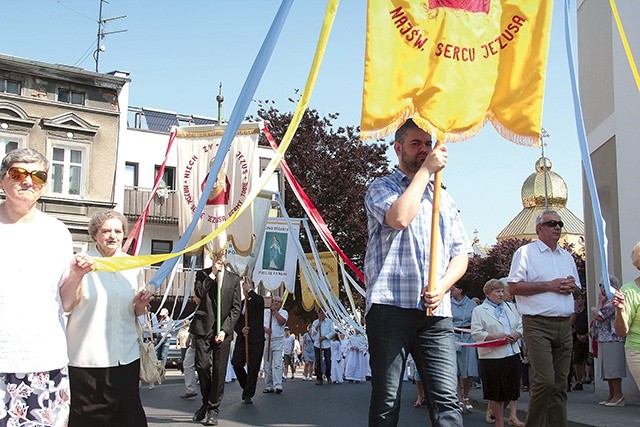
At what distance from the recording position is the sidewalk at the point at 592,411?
10.2m

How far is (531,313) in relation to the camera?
288 inches

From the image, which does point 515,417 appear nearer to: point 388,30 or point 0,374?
point 388,30

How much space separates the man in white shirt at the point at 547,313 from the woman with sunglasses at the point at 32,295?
402cm

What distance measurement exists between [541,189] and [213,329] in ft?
241

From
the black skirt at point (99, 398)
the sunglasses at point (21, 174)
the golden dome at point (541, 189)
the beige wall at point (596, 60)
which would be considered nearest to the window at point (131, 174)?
the beige wall at point (596, 60)

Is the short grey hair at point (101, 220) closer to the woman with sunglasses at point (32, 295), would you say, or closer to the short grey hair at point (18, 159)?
the woman with sunglasses at point (32, 295)

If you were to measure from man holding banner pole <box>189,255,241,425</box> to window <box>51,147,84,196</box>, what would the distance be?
24.5m

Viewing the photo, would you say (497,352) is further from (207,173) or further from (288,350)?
(288,350)

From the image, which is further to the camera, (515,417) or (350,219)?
(350,219)

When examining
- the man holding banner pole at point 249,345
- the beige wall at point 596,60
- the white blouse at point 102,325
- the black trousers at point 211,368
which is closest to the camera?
the white blouse at point 102,325

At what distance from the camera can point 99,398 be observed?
548 cm

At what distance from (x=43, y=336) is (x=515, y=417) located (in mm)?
7780

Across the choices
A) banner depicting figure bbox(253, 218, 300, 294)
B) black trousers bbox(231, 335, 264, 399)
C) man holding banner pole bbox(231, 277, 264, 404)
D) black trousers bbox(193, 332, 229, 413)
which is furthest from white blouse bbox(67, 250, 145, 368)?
banner depicting figure bbox(253, 218, 300, 294)

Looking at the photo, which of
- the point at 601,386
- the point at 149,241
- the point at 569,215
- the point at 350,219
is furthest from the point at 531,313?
the point at 569,215
